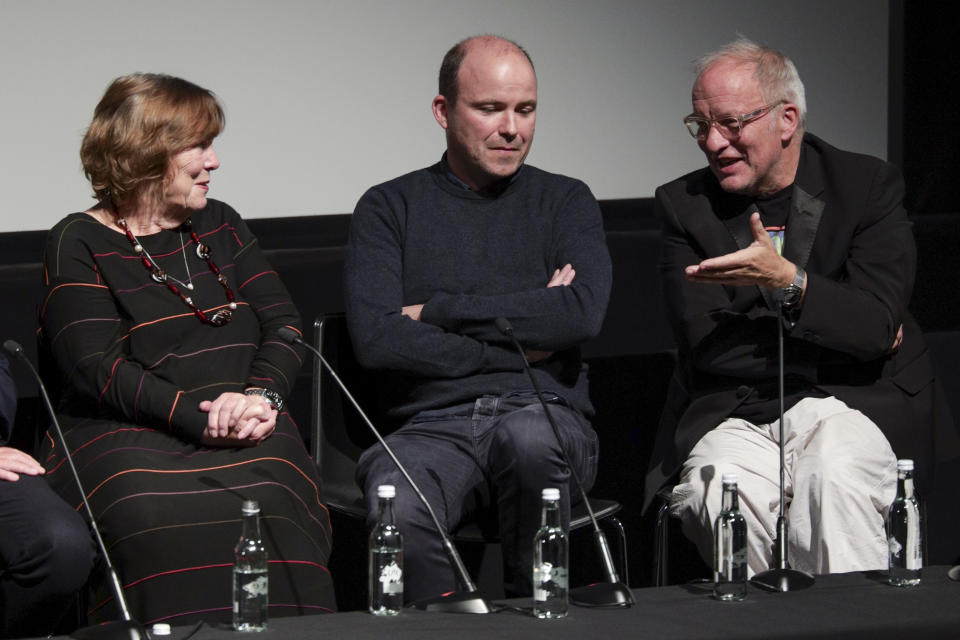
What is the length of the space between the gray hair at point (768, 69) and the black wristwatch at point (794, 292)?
1.59 ft

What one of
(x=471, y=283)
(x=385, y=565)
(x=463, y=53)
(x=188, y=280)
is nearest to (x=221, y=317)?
(x=188, y=280)

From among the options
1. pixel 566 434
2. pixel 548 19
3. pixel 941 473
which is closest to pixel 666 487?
pixel 566 434

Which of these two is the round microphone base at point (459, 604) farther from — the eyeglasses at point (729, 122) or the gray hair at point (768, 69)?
the gray hair at point (768, 69)

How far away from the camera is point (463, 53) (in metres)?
3.12

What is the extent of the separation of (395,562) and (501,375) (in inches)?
38.9

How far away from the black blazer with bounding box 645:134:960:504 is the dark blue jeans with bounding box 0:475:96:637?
4.24 ft

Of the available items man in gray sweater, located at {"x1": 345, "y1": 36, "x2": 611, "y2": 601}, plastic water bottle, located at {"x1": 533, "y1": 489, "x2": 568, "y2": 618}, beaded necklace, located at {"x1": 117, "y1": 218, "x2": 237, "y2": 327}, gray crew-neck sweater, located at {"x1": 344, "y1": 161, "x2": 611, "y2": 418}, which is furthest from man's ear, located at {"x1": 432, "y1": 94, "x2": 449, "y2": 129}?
plastic water bottle, located at {"x1": 533, "y1": 489, "x2": 568, "y2": 618}

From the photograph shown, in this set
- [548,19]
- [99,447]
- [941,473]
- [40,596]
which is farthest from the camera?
[548,19]

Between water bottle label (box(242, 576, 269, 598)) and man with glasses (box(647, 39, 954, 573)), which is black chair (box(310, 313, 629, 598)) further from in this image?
water bottle label (box(242, 576, 269, 598))

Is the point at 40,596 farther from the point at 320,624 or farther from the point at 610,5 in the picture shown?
the point at 610,5

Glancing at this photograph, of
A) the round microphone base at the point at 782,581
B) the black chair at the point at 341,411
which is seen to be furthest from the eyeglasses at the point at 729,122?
the round microphone base at the point at 782,581

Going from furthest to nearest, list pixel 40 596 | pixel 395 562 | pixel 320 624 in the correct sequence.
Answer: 1. pixel 40 596
2. pixel 395 562
3. pixel 320 624

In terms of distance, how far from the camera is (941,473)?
3.70 meters

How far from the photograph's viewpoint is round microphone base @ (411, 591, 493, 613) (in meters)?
1.91
